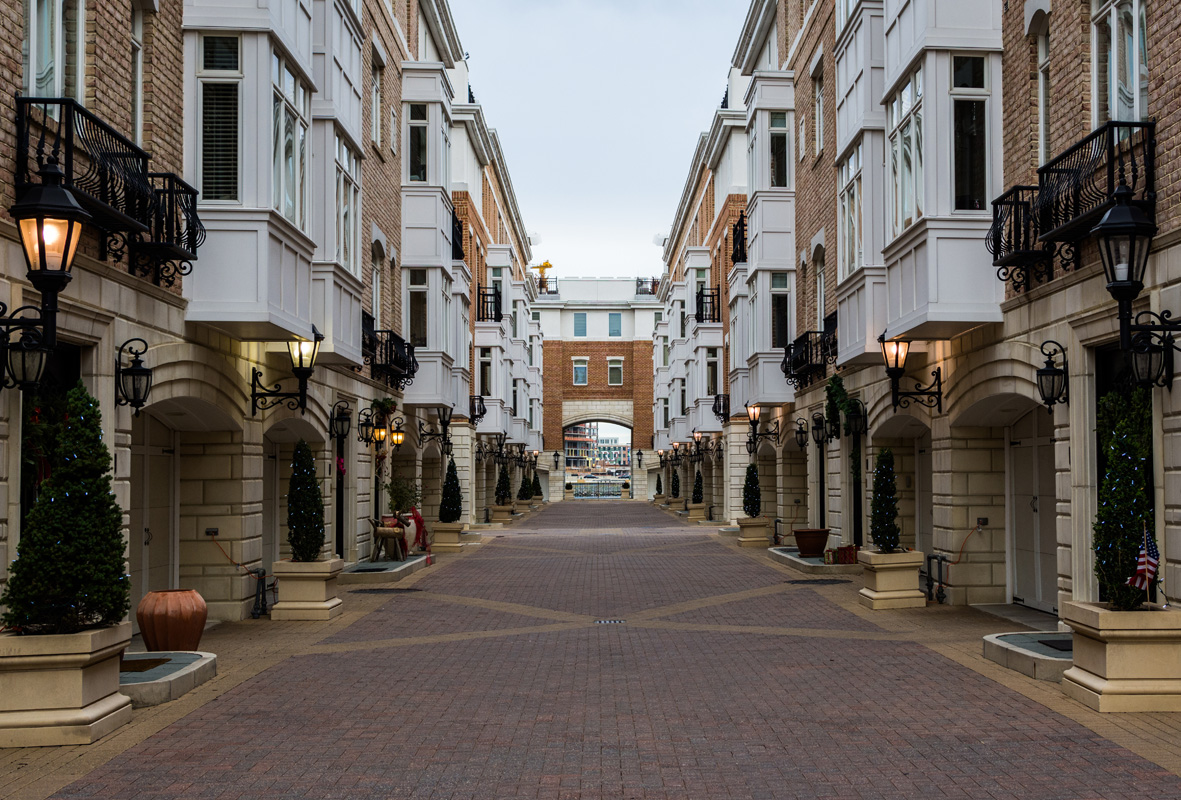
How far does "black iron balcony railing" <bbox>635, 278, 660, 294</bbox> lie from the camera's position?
7625 centimetres

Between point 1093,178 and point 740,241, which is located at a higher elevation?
point 740,241

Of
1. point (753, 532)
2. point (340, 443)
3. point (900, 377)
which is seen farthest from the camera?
point (753, 532)

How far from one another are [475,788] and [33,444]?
4624 mm

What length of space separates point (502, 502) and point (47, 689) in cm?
3610

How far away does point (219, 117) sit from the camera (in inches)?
492

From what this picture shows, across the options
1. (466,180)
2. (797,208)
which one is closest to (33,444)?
(797,208)

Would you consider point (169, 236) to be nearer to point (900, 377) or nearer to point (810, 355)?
point (900, 377)

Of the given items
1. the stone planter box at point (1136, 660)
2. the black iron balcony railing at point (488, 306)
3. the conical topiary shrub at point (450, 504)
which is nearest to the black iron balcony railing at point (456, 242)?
the conical topiary shrub at point (450, 504)

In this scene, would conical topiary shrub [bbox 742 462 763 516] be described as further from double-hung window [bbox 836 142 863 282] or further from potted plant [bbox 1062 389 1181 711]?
potted plant [bbox 1062 389 1181 711]

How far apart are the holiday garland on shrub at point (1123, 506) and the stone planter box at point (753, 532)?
17.7 metres

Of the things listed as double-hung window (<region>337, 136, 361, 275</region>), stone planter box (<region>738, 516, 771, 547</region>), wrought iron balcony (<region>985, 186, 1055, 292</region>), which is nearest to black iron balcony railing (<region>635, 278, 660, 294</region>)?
stone planter box (<region>738, 516, 771, 547</region>)

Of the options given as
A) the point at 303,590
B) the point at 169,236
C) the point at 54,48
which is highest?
the point at 54,48

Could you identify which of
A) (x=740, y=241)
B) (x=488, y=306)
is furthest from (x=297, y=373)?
(x=488, y=306)

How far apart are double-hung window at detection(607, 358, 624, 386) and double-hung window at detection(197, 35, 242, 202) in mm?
61173
